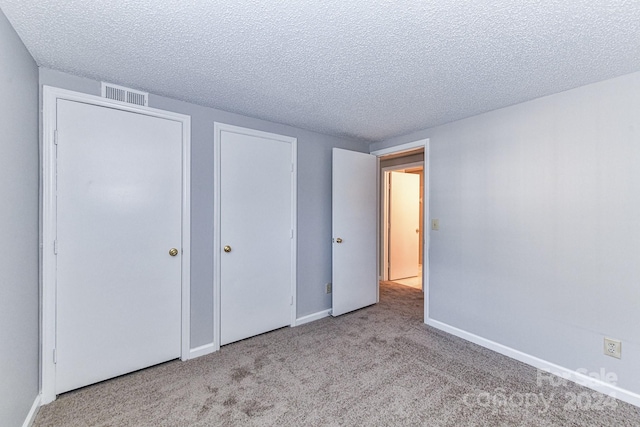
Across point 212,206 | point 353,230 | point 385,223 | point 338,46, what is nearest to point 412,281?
point 385,223

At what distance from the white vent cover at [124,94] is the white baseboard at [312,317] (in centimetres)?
255

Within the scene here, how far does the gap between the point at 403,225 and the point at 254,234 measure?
340 centimetres

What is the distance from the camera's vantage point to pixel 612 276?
197 centimetres

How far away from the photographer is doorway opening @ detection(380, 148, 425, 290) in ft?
16.7

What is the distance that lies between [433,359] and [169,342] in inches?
88.1

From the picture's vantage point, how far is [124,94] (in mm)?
2123

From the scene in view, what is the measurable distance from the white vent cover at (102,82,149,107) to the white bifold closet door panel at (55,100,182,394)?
0.33ft

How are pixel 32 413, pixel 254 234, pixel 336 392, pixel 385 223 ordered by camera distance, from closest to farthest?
pixel 32 413 → pixel 336 392 → pixel 254 234 → pixel 385 223

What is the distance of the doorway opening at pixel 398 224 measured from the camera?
5.08 meters

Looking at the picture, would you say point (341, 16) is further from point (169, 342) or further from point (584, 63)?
point (169, 342)

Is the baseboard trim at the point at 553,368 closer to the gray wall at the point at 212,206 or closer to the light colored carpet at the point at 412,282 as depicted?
the gray wall at the point at 212,206

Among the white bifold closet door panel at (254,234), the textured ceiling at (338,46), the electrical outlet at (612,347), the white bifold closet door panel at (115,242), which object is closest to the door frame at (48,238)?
the white bifold closet door panel at (115,242)

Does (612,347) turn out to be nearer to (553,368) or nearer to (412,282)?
(553,368)

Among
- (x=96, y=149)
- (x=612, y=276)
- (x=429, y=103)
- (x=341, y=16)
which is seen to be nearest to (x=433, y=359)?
(x=612, y=276)
